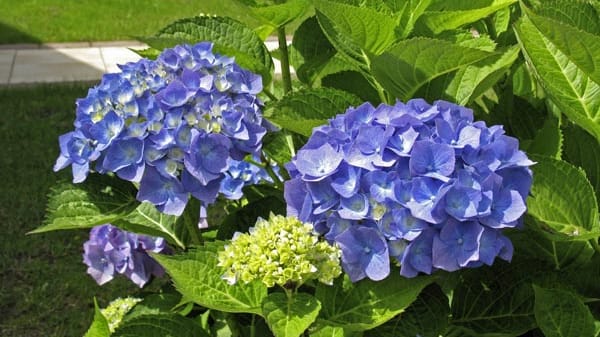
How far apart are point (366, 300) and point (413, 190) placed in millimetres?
175

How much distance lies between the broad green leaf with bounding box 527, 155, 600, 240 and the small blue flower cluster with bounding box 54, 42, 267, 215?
410 mm

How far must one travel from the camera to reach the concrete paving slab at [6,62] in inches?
248

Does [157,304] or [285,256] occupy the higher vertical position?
[285,256]

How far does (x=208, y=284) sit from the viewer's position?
1174mm

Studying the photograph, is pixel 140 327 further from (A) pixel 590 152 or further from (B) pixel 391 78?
(A) pixel 590 152

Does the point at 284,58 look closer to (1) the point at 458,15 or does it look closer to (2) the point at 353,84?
(2) the point at 353,84

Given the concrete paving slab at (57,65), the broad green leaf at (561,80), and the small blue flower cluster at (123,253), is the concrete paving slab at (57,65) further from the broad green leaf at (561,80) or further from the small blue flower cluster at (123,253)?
the broad green leaf at (561,80)

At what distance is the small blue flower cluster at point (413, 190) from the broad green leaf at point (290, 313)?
0.07 meters

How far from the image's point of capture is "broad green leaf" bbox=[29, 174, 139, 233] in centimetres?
137

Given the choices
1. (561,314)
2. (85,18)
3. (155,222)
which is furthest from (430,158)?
(85,18)

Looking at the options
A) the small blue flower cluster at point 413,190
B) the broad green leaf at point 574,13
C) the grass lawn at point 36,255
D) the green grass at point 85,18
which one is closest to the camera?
the small blue flower cluster at point 413,190

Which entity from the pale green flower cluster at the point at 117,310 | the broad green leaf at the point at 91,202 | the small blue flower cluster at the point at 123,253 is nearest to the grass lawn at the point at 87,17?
the small blue flower cluster at the point at 123,253

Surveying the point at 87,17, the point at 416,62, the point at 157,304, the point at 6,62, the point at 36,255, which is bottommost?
the point at 87,17

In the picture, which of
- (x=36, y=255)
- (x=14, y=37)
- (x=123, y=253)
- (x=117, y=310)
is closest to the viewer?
(x=117, y=310)
